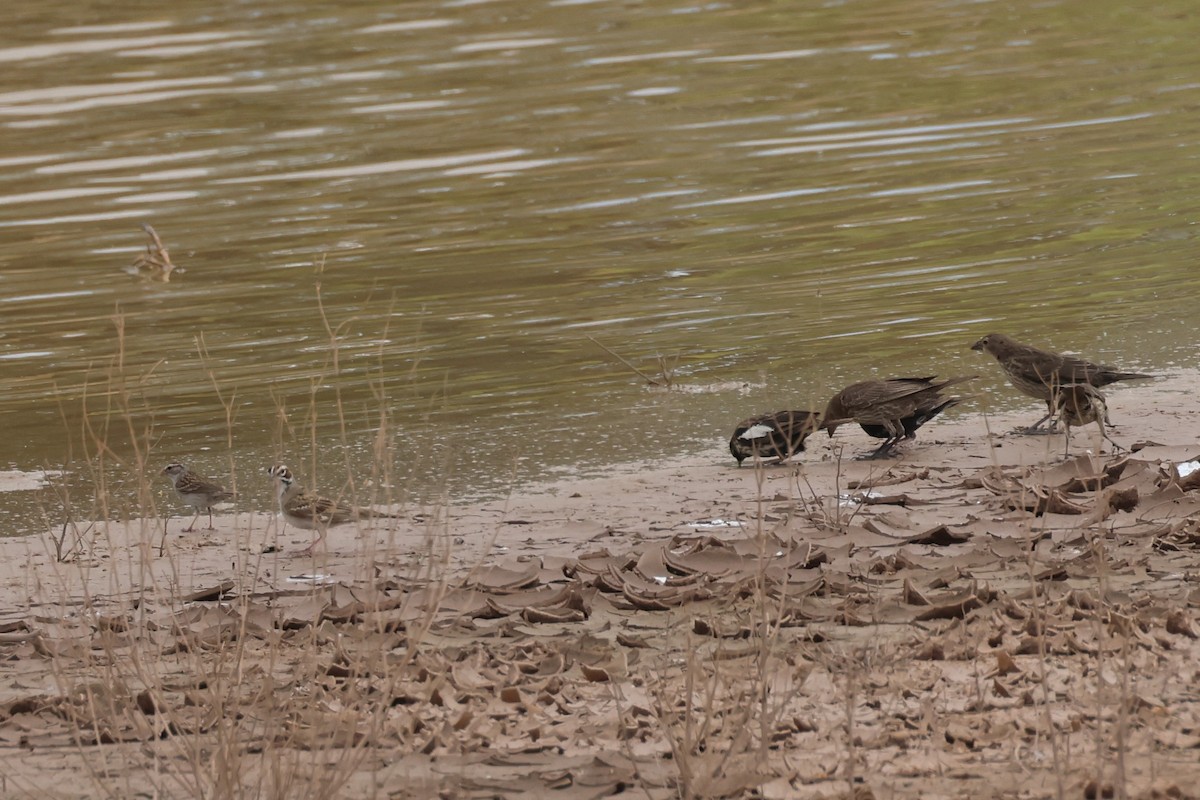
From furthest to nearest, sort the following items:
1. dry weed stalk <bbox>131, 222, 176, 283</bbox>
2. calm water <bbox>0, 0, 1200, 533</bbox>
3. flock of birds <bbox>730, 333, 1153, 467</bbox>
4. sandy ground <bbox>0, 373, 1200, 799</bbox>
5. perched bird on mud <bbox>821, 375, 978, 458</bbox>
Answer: dry weed stalk <bbox>131, 222, 176, 283</bbox> → calm water <bbox>0, 0, 1200, 533</bbox> → perched bird on mud <bbox>821, 375, 978, 458</bbox> → flock of birds <bbox>730, 333, 1153, 467</bbox> → sandy ground <bbox>0, 373, 1200, 799</bbox>

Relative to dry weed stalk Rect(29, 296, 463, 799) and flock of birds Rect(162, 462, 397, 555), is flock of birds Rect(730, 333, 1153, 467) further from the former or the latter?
dry weed stalk Rect(29, 296, 463, 799)

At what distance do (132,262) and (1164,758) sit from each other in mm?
12947

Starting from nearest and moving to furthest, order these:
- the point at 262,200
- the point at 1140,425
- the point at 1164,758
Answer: the point at 1164,758 → the point at 1140,425 → the point at 262,200

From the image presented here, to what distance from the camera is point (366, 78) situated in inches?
1000

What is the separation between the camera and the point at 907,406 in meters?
8.88

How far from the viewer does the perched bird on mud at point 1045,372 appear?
344 inches

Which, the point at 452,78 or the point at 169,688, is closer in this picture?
the point at 169,688

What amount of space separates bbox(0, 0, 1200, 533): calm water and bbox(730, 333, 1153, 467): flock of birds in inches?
28.0

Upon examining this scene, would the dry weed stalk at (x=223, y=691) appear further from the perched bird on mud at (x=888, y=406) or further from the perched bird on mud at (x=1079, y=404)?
Result: the perched bird on mud at (x=1079, y=404)

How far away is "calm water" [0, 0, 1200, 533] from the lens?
10.6 m

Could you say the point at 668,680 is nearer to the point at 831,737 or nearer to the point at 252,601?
the point at 831,737

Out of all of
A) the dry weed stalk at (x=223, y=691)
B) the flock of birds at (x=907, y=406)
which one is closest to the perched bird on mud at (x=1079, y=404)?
the flock of birds at (x=907, y=406)

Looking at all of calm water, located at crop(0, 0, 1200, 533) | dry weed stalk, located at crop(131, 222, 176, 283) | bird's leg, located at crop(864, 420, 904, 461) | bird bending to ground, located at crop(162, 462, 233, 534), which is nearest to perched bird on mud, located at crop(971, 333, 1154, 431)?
bird's leg, located at crop(864, 420, 904, 461)

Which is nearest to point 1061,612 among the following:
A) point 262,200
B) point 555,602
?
point 555,602
